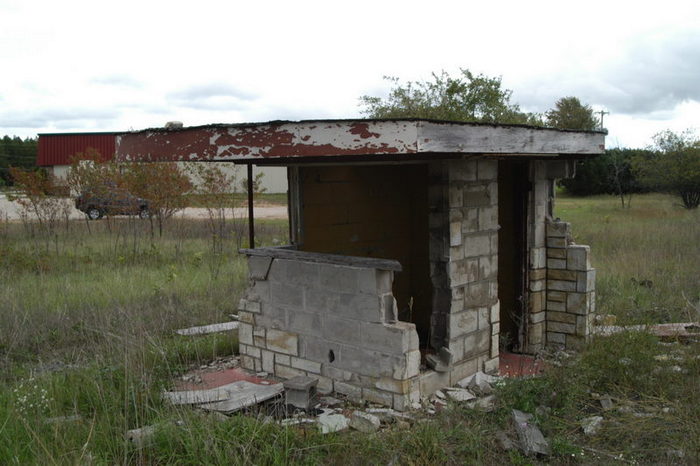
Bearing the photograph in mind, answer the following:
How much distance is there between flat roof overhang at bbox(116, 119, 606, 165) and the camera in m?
3.93

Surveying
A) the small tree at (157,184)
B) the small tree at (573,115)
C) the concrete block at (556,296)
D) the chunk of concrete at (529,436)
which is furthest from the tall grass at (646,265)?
the small tree at (573,115)

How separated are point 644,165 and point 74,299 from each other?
2314 centimetres

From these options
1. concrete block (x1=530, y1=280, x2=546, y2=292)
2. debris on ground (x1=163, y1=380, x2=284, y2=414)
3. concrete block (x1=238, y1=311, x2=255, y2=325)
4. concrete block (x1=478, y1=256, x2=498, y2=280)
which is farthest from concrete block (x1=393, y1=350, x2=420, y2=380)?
concrete block (x1=530, y1=280, x2=546, y2=292)

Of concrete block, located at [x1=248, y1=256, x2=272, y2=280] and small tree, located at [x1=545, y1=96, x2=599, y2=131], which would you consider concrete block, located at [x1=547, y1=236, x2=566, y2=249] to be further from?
small tree, located at [x1=545, y1=96, x2=599, y2=131]

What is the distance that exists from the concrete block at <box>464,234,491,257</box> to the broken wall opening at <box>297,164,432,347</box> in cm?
103

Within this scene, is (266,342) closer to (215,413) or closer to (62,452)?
(215,413)

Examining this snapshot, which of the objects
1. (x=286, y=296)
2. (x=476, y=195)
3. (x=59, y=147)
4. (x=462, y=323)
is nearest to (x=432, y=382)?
(x=462, y=323)

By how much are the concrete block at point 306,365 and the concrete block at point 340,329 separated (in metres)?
0.31

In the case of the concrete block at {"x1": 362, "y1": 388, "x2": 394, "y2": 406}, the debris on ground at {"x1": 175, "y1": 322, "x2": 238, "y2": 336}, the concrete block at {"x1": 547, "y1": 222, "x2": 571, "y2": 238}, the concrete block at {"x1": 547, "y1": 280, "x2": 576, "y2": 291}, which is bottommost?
the concrete block at {"x1": 362, "y1": 388, "x2": 394, "y2": 406}

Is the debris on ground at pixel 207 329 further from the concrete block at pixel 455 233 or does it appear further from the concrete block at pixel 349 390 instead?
the concrete block at pixel 455 233

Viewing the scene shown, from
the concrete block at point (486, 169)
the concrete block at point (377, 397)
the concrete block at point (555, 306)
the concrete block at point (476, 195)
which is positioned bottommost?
the concrete block at point (377, 397)

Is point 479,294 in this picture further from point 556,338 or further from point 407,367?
point 556,338

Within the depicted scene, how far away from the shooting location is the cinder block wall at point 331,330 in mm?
5133

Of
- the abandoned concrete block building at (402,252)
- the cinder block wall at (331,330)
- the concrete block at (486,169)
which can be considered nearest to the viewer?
the abandoned concrete block building at (402,252)
